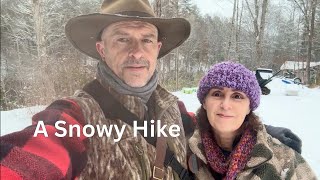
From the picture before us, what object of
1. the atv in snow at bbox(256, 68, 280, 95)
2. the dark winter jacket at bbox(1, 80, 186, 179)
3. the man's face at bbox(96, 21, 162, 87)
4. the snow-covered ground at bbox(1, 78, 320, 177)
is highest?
the man's face at bbox(96, 21, 162, 87)

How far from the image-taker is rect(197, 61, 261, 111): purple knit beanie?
1146 mm

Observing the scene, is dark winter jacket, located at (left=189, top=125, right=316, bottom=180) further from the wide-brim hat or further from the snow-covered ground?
the snow-covered ground

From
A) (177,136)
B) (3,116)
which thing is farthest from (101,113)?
(3,116)

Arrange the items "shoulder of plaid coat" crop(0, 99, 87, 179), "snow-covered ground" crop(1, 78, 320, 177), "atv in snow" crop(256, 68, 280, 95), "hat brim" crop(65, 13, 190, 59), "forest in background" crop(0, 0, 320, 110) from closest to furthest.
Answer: "shoulder of plaid coat" crop(0, 99, 87, 179)
"hat brim" crop(65, 13, 190, 59)
"snow-covered ground" crop(1, 78, 320, 177)
"forest in background" crop(0, 0, 320, 110)
"atv in snow" crop(256, 68, 280, 95)

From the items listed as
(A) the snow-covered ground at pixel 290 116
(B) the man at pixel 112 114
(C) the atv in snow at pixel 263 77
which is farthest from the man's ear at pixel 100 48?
(C) the atv in snow at pixel 263 77

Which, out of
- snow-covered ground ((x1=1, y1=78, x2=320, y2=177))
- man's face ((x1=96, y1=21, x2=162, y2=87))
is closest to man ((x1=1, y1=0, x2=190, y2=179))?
man's face ((x1=96, y1=21, x2=162, y2=87))

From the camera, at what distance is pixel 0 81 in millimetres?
8984

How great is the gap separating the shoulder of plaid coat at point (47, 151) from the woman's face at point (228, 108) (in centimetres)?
45

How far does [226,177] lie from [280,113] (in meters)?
4.19

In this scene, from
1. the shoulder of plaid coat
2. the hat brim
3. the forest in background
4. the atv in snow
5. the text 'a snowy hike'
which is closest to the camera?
the shoulder of plaid coat

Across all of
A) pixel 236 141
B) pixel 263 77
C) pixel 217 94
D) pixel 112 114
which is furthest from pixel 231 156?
pixel 263 77

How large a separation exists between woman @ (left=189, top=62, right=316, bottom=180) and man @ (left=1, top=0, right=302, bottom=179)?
0.10m

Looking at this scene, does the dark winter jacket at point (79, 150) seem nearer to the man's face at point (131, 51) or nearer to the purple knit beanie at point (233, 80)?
the man's face at point (131, 51)

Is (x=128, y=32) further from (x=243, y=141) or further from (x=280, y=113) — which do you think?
(x=280, y=113)
